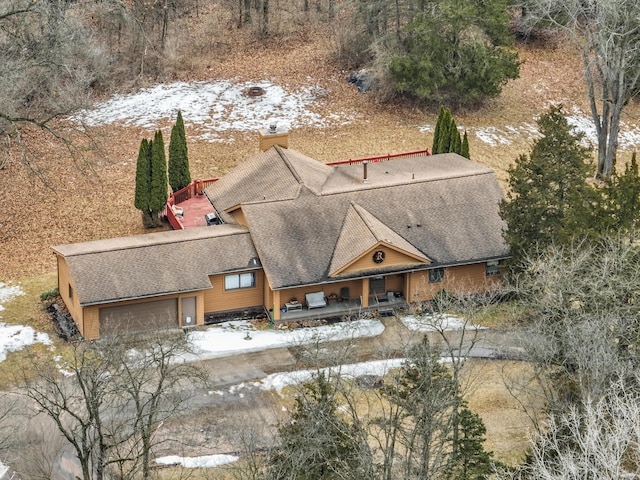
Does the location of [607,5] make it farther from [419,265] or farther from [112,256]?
[112,256]

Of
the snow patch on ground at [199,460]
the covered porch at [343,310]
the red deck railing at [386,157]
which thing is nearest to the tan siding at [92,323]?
the covered porch at [343,310]

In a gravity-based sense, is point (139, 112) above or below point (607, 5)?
below

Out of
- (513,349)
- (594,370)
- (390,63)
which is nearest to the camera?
(594,370)


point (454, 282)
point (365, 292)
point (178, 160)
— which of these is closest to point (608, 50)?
point (454, 282)

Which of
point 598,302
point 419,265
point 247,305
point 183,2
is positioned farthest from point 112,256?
point 183,2

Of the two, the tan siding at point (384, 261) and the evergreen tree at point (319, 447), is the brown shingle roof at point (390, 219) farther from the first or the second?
the evergreen tree at point (319, 447)

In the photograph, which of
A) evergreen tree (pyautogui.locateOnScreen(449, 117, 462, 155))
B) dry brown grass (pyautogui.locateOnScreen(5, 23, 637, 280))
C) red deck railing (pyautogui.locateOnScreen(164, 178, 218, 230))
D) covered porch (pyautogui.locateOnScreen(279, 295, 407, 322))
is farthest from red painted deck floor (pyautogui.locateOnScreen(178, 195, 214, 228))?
evergreen tree (pyautogui.locateOnScreen(449, 117, 462, 155))

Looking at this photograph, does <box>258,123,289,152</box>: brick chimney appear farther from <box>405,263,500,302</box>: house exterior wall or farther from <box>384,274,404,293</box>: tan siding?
<box>405,263,500,302</box>: house exterior wall

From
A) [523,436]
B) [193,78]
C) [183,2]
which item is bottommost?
[523,436]
